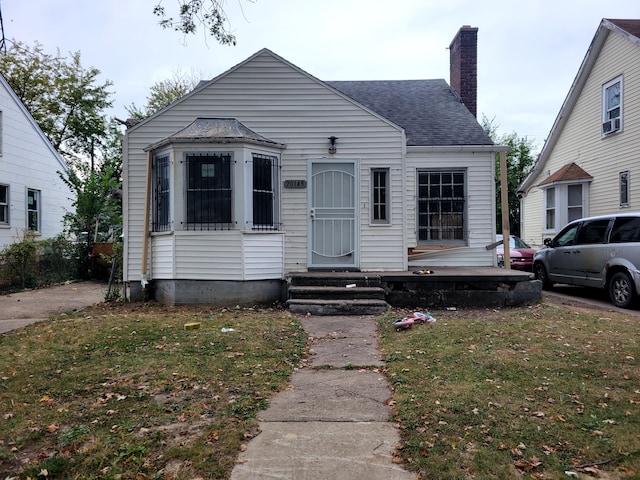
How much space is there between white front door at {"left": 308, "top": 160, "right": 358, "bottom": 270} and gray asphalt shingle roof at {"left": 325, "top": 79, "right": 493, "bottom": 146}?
7.26 feet

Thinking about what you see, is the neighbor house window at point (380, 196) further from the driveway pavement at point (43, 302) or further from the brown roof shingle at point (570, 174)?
the brown roof shingle at point (570, 174)

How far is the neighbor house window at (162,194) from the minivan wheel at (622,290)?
8797 millimetres

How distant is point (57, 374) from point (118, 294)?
17.5 ft

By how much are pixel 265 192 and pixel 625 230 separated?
7.06 meters

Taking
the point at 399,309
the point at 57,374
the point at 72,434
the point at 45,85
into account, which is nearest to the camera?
the point at 72,434

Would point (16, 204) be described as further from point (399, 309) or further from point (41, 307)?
point (399, 309)

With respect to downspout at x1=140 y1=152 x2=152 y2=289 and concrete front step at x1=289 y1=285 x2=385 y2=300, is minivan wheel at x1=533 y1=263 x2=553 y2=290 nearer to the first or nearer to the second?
concrete front step at x1=289 y1=285 x2=385 y2=300

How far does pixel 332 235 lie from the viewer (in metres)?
9.65

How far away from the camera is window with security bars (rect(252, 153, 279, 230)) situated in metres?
8.97

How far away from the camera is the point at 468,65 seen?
43.4 ft

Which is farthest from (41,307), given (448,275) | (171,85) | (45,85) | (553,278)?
(171,85)

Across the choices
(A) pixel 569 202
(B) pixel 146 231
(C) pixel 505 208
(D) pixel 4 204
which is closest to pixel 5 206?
(D) pixel 4 204

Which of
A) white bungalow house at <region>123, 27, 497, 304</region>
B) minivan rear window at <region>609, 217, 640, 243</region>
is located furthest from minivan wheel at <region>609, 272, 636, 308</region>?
white bungalow house at <region>123, 27, 497, 304</region>

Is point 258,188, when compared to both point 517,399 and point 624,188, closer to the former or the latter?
point 517,399
